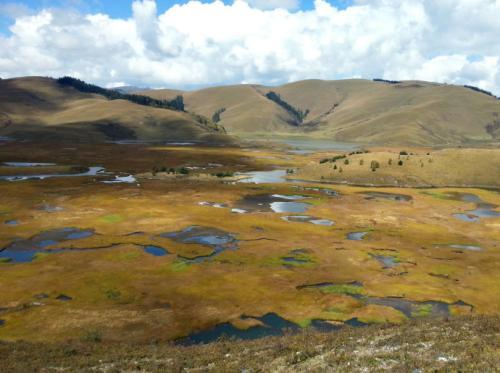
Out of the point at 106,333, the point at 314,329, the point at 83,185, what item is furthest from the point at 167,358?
the point at 83,185

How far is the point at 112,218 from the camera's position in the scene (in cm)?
8538

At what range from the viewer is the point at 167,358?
28.2 meters

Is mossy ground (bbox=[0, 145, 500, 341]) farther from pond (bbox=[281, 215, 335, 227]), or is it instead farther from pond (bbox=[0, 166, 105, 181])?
pond (bbox=[0, 166, 105, 181])

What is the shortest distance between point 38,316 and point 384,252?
164 feet

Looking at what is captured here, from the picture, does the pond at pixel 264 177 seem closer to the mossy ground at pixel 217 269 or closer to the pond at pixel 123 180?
the pond at pixel 123 180

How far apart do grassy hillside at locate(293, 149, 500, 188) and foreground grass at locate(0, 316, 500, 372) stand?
127081 millimetres

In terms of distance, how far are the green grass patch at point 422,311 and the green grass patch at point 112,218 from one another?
192 ft

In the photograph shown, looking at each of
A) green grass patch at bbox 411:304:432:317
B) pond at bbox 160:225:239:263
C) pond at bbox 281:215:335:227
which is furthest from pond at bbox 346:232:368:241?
green grass patch at bbox 411:304:432:317

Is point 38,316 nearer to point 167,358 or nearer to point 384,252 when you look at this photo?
point 167,358

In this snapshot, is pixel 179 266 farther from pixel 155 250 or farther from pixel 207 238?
pixel 207 238

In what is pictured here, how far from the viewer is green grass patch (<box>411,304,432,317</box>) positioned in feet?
145

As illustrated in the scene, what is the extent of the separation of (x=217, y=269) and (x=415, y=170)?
125m

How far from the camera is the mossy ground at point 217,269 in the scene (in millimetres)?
42375

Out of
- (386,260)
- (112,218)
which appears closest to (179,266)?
(386,260)
